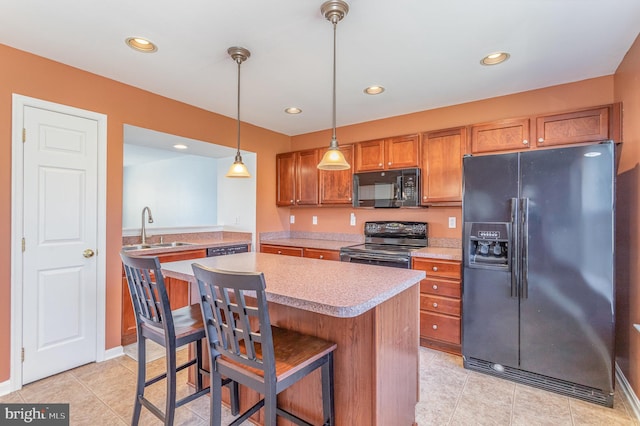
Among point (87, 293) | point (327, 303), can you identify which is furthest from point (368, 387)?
point (87, 293)

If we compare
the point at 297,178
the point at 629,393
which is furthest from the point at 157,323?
the point at 629,393

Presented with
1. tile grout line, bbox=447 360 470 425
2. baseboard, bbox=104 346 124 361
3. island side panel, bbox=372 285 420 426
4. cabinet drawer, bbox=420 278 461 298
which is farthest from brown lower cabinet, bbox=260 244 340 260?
baseboard, bbox=104 346 124 361

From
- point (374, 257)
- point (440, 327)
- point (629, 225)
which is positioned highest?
point (629, 225)

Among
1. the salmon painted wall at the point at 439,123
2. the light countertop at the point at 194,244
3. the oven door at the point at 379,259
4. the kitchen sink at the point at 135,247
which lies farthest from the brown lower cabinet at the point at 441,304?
the kitchen sink at the point at 135,247

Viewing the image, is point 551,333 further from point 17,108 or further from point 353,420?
point 17,108

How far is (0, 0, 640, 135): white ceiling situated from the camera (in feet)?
6.13

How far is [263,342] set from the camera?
3.95 ft

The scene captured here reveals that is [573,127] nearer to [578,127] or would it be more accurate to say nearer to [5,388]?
[578,127]

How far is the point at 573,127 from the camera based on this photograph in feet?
8.82

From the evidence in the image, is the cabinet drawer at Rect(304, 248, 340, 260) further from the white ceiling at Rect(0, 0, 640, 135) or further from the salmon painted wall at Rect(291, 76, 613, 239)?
the white ceiling at Rect(0, 0, 640, 135)

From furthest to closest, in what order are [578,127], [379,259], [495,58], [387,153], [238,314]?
[387,153]
[379,259]
[578,127]
[495,58]
[238,314]

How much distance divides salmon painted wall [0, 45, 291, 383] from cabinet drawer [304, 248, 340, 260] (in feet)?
5.33

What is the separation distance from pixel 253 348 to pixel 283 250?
2.84 meters

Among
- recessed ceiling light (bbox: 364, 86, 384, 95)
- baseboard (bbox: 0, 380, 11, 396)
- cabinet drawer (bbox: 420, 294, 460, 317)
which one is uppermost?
recessed ceiling light (bbox: 364, 86, 384, 95)
